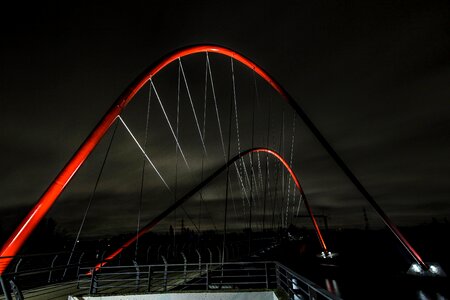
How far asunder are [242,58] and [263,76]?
229 centimetres

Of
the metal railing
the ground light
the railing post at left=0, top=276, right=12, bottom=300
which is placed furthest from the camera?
the ground light

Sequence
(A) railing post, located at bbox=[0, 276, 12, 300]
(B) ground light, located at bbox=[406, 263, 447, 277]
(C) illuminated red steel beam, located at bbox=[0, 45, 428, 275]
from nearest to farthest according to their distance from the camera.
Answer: (A) railing post, located at bbox=[0, 276, 12, 300] → (C) illuminated red steel beam, located at bbox=[0, 45, 428, 275] → (B) ground light, located at bbox=[406, 263, 447, 277]

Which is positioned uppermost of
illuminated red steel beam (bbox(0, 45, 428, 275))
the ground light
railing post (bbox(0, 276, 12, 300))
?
illuminated red steel beam (bbox(0, 45, 428, 275))

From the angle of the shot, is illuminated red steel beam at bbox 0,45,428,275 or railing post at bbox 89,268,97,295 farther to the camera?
railing post at bbox 89,268,97,295

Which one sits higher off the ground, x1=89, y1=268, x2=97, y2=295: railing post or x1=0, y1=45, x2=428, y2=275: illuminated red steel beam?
x1=0, y1=45, x2=428, y2=275: illuminated red steel beam

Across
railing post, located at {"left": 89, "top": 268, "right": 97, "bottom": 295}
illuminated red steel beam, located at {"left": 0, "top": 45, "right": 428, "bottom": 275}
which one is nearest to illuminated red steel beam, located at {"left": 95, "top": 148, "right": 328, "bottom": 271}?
railing post, located at {"left": 89, "top": 268, "right": 97, "bottom": 295}

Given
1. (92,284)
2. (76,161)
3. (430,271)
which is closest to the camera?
(92,284)

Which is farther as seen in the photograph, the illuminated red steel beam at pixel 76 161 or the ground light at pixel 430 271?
the ground light at pixel 430 271

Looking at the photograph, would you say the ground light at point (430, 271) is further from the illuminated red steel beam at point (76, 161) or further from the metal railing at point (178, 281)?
the illuminated red steel beam at point (76, 161)

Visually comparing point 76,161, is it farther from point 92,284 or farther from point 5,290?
point 5,290

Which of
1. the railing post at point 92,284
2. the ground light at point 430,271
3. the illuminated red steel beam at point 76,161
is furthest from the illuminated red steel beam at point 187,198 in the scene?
the ground light at point 430,271

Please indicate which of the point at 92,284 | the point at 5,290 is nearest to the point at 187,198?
the point at 92,284

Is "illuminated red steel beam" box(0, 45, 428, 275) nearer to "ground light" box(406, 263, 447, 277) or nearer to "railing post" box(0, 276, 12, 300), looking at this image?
"railing post" box(0, 276, 12, 300)

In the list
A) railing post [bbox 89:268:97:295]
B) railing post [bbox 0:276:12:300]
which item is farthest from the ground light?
railing post [bbox 0:276:12:300]
